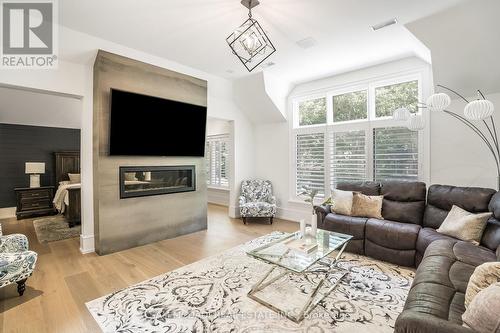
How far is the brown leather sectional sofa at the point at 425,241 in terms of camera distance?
4.90 ft

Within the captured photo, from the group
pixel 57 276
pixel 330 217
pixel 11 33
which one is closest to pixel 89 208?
pixel 57 276

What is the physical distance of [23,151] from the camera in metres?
5.77

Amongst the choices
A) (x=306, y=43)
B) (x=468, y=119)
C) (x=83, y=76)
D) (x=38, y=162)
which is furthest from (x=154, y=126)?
(x=468, y=119)

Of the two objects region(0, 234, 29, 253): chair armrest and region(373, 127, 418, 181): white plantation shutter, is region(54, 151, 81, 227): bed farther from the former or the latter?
region(373, 127, 418, 181): white plantation shutter

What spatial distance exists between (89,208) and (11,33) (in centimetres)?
240

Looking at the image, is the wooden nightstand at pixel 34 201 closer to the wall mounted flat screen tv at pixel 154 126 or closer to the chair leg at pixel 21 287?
the wall mounted flat screen tv at pixel 154 126

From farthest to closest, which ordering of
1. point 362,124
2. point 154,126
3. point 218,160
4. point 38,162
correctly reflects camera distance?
point 218,160 → point 38,162 → point 362,124 → point 154,126

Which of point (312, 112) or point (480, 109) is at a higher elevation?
point (312, 112)

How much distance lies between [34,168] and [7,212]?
1.15 metres

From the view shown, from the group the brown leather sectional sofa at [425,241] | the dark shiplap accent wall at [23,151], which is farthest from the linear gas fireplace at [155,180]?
the dark shiplap accent wall at [23,151]

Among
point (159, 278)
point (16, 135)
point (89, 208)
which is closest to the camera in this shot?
point (159, 278)

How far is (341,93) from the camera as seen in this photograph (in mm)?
4750

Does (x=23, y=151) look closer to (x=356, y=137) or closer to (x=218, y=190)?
(x=218, y=190)

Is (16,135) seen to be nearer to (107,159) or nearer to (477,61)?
(107,159)
